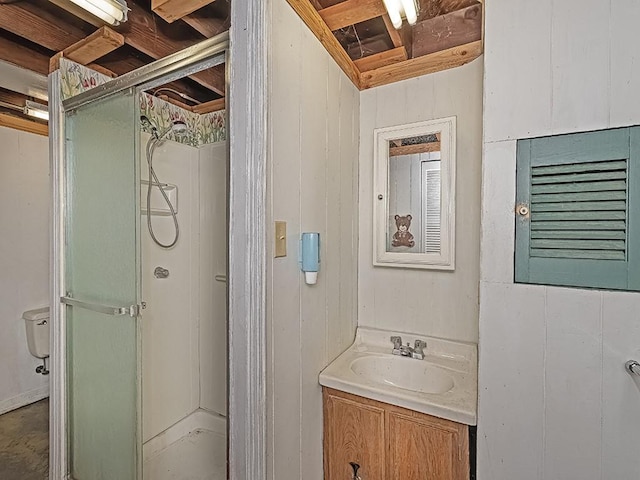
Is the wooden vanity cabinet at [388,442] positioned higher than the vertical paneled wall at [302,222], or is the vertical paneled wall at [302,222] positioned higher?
the vertical paneled wall at [302,222]

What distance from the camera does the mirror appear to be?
1.66m

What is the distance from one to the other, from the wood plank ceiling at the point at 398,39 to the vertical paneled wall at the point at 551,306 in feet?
1.99

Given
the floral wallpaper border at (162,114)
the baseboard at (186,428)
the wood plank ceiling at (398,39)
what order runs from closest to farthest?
the wood plank ceiling at (398,39) < the floral wallpaper border at (162,114) < the baseboard at (186,428)

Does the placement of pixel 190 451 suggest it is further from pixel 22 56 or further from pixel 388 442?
pixel 22 56

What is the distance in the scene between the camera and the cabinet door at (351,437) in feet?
4.49

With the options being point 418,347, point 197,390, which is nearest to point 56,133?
point 197,390

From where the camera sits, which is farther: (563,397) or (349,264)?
(349,264)

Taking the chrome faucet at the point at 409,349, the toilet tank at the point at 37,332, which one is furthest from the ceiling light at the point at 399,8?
the toilet tank at the point at 37,332

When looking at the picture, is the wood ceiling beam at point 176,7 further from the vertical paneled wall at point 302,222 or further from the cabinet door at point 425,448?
the cabinet door at point 425,448

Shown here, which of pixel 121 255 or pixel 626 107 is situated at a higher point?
pixel 626 107

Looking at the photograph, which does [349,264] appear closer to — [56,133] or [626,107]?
[626,107]

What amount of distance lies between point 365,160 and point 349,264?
1.98 ft

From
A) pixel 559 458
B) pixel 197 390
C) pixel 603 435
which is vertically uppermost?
pixel 603 435

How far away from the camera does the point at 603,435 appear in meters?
0.93
